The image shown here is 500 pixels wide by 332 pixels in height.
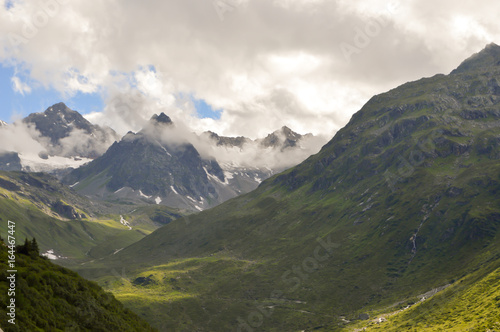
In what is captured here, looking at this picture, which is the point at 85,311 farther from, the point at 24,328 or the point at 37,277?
the point at 24,328

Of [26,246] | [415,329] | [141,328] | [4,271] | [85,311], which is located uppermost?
[26,246]

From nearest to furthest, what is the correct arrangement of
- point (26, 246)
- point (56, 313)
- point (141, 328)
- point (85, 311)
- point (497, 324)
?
point (56, 313) < point (85, 311) < point (26, 246) < point (141, 328) < point (497, 324)

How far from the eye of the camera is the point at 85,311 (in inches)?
3393

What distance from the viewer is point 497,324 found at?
15050cm

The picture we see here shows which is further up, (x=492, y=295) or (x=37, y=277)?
(x=37, y=277)

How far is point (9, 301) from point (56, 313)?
13.5 meters

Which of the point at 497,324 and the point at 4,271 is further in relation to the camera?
the point at 497,324

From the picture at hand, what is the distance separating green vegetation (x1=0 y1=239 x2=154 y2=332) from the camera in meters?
68.8

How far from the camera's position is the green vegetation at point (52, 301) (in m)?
68.8

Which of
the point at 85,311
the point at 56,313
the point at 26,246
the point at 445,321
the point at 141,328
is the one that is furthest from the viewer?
the point at 445,321

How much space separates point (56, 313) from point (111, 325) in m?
16.0

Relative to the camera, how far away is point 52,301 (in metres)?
80.8

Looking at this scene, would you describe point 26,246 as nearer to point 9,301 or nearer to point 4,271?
point 4,271

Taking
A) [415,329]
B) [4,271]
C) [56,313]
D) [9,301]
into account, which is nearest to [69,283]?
[56,313]
